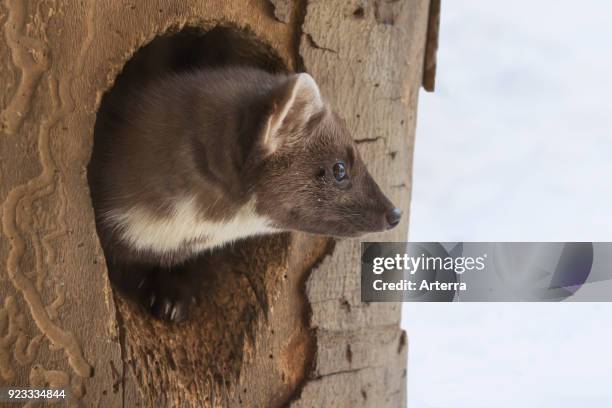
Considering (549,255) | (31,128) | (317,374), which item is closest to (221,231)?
(317,374)

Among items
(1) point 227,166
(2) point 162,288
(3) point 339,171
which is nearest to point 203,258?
(2) point 162,288

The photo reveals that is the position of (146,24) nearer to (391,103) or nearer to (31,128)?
(31,128)

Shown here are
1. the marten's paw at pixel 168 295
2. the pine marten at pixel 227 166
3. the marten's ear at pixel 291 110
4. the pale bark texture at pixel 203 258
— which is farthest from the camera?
the marten's paw at pixel 168 295

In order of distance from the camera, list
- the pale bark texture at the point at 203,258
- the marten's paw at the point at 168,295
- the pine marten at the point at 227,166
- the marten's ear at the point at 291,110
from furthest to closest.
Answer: the marten's paw at the point at 168,295 → the pine marten at the point at 227,166 → the marten's ear at the point at 291,110 → the pale bark texture at the point at 203,258

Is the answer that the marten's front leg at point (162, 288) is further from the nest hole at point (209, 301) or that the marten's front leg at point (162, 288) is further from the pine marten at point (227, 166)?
the pine marten at point (227, 166)

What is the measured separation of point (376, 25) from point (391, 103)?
0.75ft

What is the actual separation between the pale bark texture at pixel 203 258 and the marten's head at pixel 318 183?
0.19 meters

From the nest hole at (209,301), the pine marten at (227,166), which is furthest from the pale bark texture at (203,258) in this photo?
the pine marten at (227,166)

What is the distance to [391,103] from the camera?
2.47m

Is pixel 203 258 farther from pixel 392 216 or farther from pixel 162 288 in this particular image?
pixel 392 216

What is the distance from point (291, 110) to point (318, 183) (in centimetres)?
21

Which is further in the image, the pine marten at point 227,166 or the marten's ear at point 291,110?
the pine marten at point 227,166

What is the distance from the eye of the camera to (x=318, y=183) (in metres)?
2.19

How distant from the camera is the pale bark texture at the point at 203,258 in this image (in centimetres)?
190
